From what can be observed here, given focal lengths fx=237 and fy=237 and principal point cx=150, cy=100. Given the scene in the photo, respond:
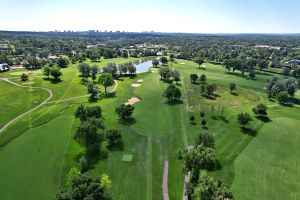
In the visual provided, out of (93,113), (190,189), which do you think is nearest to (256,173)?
(190,189)

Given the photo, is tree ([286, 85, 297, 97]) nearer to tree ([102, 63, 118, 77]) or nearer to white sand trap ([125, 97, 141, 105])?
white sand trap ([125, 97, 141, 105])

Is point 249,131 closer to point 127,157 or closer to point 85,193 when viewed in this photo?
point 127,157

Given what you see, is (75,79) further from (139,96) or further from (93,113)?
(93,113)

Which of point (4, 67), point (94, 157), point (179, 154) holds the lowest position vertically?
point (94, 157)

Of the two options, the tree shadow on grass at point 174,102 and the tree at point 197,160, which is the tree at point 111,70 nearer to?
the tree shadow on grass at point 174,102

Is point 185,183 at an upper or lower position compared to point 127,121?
lower

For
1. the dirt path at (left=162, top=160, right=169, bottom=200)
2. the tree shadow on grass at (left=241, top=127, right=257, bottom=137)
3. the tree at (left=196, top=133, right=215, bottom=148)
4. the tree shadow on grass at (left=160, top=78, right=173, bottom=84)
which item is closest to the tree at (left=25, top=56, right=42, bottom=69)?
the tree shadow on grass at (left=160, top=78, right=173, bottom=84)

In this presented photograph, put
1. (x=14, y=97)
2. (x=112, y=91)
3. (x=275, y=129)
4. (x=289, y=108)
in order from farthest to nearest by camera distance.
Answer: (x=112, y=91)
(x=14, y=97)
(x=289, y=108)
(x=275, y=129)

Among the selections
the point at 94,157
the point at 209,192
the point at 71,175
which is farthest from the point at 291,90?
the point at 71,175
